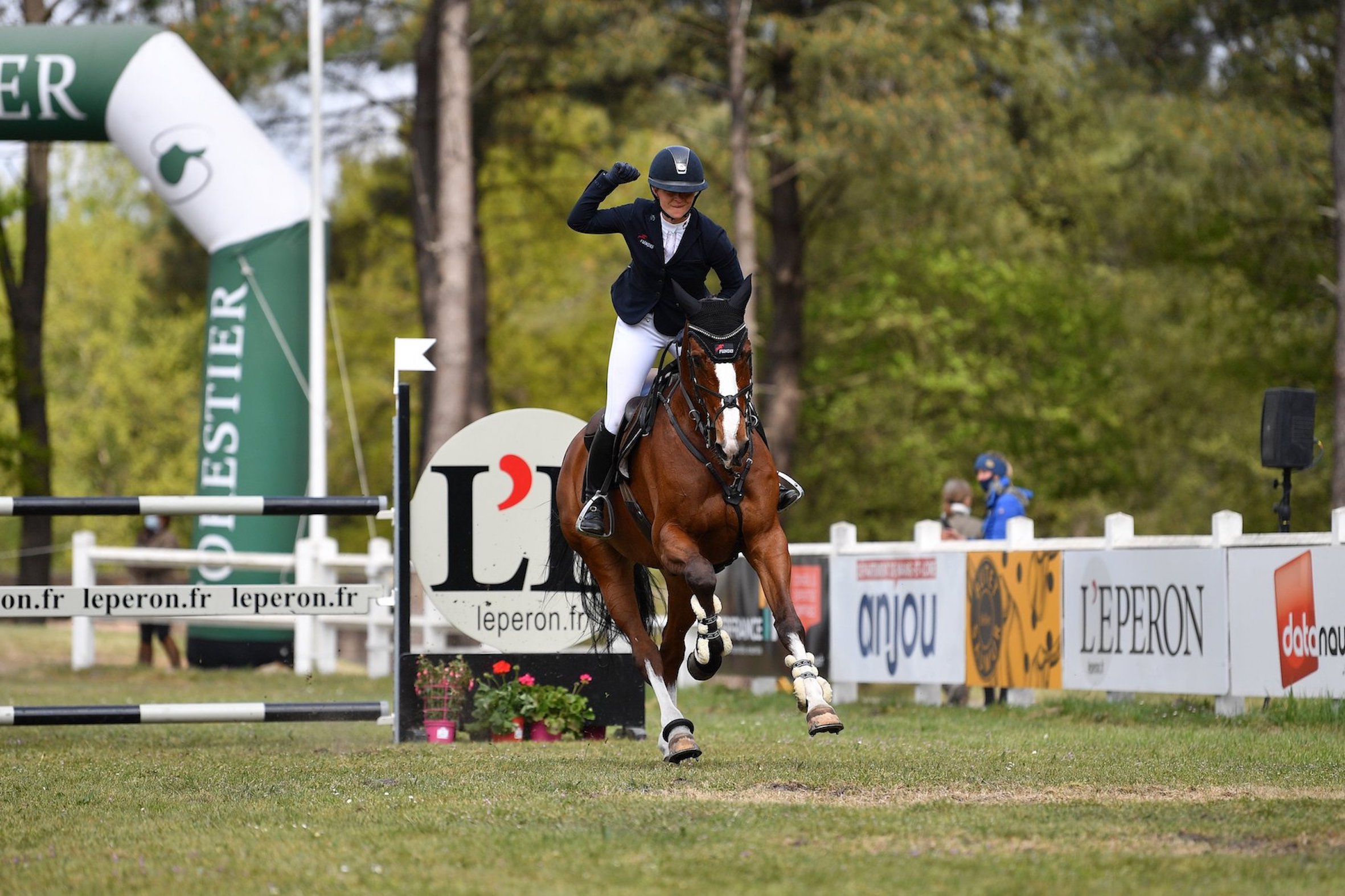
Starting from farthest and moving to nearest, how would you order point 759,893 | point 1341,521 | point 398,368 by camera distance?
1. point 1341,521
2. point 398,368
3. point 759,893

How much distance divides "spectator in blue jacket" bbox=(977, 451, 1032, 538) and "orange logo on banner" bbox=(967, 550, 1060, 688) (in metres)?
0.56

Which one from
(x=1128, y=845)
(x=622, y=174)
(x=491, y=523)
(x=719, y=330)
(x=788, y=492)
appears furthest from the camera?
(x=491, y=523)

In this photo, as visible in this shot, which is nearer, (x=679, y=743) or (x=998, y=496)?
(x=679, y=743)

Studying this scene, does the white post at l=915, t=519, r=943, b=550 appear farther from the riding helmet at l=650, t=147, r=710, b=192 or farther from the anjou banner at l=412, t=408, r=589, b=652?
the riding helmet at l=650, t=147, r=710, b=192

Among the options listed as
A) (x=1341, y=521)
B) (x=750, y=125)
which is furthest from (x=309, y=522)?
(x=1341, y=521)

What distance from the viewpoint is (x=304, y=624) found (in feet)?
65.8

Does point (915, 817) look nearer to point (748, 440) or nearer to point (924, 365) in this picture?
point (748, 440)

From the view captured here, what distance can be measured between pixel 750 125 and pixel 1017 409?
1032 centimetres

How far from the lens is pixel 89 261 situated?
52500 millimetres

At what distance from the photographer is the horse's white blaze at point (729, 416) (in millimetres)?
7727

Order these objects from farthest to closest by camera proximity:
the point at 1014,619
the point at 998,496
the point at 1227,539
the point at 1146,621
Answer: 1. the point at 998,496
2. the point at 1014,619
3. the point at 1146,621
4. the point at 1227,539

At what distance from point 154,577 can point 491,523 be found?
493 inches

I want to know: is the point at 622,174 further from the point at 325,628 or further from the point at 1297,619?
the point at 325,628

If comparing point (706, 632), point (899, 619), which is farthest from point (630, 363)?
point (899, 619)
